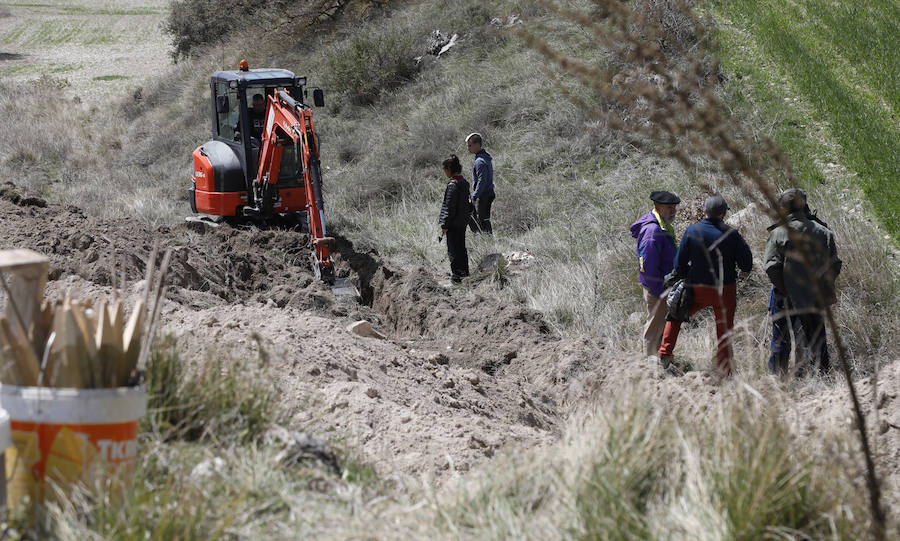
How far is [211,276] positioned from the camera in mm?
10742

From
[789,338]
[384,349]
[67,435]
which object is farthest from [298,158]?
[67,435]

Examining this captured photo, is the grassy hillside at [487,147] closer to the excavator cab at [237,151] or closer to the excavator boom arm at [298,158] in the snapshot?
the excavator cab at [237,151]

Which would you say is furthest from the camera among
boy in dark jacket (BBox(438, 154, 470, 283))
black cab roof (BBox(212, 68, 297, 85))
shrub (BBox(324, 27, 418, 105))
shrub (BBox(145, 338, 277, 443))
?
shrub (BBox(324, 27, 418, 105))

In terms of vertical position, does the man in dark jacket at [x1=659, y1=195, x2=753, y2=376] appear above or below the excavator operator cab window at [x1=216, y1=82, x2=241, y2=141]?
below

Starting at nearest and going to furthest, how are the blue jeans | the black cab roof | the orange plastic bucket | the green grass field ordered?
the orange plastic bucket, the blue jeans, the black cab roof, the green grass field

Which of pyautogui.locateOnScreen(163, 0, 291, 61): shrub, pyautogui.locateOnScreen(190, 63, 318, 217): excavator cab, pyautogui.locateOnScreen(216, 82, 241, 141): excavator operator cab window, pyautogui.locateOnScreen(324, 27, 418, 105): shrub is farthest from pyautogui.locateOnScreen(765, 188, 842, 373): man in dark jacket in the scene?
pyautogui.locateOnScreen(163, 0, 291, 61): shrub

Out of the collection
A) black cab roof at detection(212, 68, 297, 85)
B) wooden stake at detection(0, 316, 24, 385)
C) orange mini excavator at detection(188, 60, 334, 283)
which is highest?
black cab roof at detection(212, 68, 297, 85)

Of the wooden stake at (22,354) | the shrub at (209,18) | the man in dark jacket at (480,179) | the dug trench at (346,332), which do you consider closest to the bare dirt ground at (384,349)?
the dug trench at (346,332)

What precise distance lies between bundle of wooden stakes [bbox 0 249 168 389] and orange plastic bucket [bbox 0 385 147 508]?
0.28ft

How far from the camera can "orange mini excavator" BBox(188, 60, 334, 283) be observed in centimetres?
1270

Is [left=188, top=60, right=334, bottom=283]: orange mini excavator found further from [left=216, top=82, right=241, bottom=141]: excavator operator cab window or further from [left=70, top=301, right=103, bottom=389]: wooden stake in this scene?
[left=70, top=301, right=103, bottom=389]: wooden stake

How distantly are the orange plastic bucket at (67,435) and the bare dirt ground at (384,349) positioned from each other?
2.85 feet

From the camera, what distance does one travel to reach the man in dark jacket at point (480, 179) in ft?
38.2

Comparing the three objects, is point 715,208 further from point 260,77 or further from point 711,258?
point 260,77
